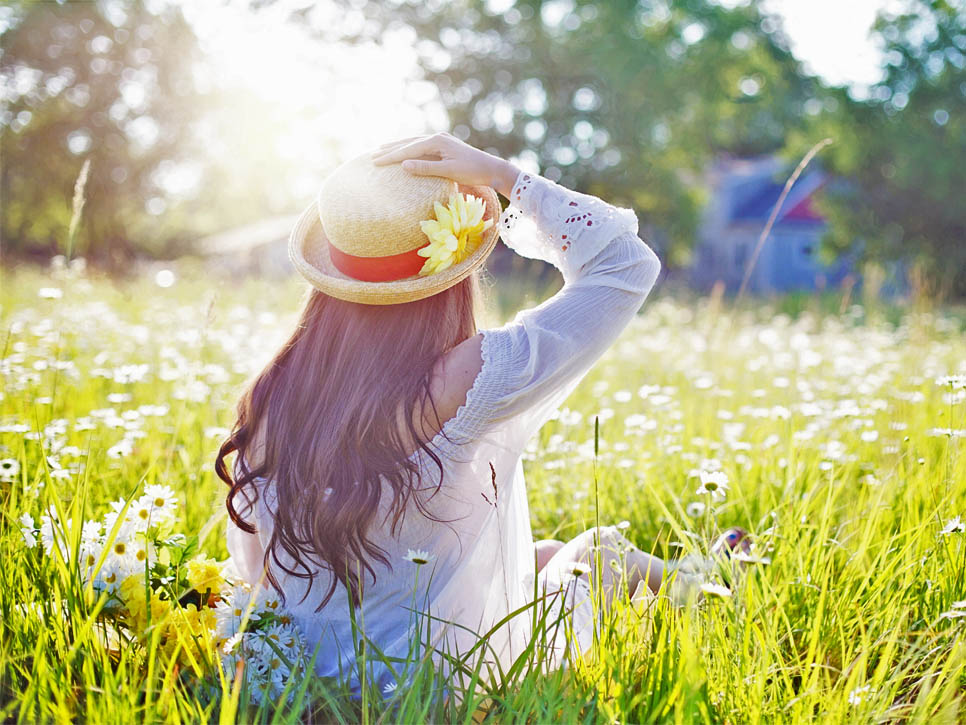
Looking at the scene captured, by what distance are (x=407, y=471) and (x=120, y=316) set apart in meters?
6.26

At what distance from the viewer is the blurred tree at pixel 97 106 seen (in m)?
22.1

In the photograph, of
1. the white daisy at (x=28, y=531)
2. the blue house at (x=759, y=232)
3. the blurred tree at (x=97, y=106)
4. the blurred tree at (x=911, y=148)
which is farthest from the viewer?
the blue house at (x=759, y=232)

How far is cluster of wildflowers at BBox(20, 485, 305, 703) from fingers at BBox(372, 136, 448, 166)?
906 millimetres

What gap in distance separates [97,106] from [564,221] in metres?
25.0

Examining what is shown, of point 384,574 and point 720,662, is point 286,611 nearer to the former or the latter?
point 384,574

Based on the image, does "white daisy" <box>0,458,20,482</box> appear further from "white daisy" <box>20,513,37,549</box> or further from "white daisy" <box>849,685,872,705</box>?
"white daisy" <box>849,685,872,705</box>

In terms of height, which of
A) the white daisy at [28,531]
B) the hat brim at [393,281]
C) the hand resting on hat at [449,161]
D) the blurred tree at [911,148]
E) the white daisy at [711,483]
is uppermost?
the blurred tree at [911,148]

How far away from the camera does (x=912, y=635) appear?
2.03 meters

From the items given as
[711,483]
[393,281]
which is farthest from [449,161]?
[711,483]

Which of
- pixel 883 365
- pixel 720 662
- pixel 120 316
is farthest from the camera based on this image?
pixel 120 316

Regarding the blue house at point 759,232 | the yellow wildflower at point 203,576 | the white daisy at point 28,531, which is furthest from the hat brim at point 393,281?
the blue house at point 759,232

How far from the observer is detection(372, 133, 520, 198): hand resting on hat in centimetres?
184

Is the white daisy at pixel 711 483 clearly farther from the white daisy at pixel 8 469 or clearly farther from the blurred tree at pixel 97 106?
the blurred tree at pixel 97 106

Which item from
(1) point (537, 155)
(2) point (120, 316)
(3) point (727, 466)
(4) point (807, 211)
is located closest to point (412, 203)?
(3) point (727, 466)
